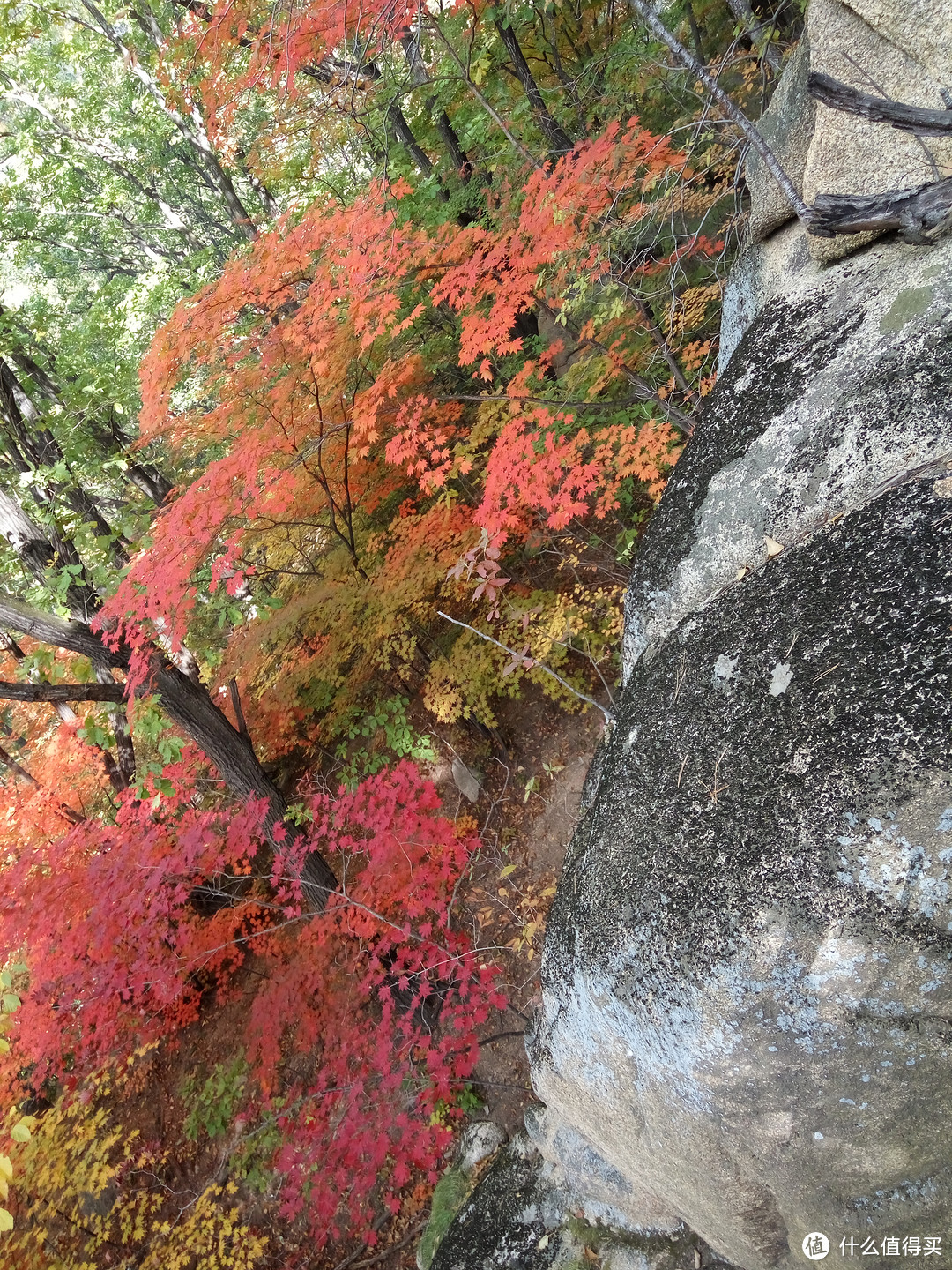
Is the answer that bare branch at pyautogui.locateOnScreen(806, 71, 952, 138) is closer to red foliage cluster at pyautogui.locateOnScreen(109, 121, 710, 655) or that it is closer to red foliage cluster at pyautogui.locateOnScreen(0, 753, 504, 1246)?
red foliage cluster at pyautogui.locateOnScreen(109, 121, 710, 655)

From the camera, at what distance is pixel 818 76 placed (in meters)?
2.46

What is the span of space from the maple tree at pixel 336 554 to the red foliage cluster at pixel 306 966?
5 cm

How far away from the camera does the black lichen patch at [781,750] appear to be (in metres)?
2.06

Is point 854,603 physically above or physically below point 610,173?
below

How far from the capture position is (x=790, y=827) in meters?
2.23

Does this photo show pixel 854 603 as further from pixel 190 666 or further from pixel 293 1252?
pixel 293 1252

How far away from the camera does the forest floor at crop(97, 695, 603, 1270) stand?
20.3 feet

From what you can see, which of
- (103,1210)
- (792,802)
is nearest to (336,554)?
(792,802)

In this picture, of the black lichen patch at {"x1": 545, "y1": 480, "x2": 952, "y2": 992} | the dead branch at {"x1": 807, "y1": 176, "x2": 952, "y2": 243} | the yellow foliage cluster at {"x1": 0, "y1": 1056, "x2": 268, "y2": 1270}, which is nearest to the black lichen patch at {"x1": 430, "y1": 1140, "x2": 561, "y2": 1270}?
the black lichen patch at {"x1": 545, "y1": 480, "x2": 952, "y2": 992}

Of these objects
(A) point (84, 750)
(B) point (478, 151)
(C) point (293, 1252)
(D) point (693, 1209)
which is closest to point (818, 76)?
(D) point (693, 1209)

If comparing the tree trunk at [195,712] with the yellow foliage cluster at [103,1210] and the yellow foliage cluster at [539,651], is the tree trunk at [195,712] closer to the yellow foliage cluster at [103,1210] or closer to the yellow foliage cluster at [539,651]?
the yellow foliage cluster at [539,651]

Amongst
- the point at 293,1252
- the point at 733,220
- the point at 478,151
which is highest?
the point at 478,151

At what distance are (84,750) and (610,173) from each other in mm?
9325

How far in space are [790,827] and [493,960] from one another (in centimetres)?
520
